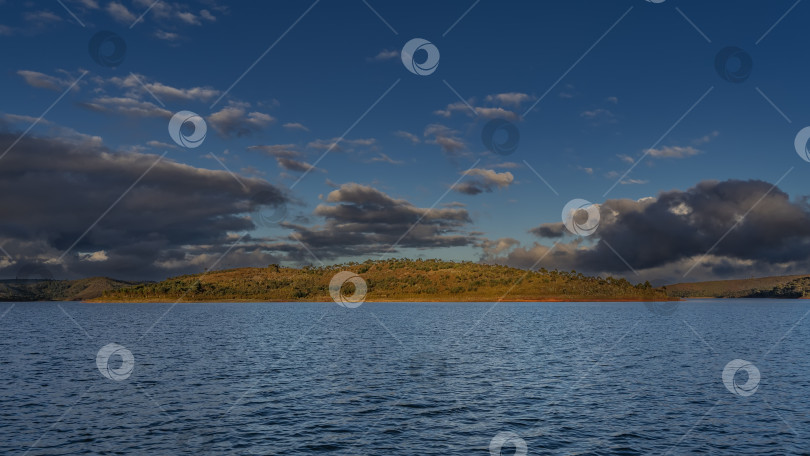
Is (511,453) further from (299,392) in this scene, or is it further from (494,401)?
(299,392)

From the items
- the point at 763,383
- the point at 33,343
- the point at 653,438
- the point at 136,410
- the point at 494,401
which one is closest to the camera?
the point at 653,438

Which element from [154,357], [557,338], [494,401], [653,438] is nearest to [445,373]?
[494,401]

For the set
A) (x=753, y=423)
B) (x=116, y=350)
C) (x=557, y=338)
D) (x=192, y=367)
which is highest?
(x=557, y=338)

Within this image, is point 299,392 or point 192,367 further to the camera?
point 192,367

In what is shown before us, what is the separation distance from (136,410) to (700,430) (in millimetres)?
45621

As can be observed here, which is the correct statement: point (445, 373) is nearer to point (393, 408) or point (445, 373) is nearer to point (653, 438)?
point (393, 408)

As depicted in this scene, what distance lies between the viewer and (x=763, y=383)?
184ft

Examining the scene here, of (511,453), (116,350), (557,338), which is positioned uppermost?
(557,338)

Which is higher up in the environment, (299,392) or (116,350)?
(116,350)

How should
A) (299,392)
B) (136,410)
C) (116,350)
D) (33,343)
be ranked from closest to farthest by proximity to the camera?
(136,410), (299,392), (116,350), (33,343)

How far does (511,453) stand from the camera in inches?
1220

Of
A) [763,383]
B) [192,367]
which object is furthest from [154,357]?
[763,383]

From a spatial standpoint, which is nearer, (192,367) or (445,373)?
(445,373)

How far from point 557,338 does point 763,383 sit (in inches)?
1994
